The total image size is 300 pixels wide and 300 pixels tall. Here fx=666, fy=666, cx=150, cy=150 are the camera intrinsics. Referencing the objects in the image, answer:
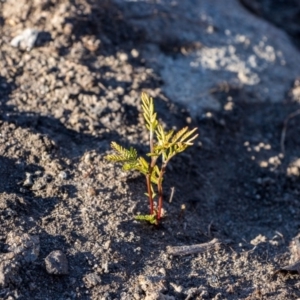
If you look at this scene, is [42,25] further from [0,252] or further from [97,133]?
[0,252]

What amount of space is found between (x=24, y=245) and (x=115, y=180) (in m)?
0.67

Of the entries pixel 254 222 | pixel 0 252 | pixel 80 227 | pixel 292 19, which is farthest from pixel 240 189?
pixel 292 19

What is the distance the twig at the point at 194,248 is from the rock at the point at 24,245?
63 cm

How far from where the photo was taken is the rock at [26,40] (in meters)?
4.13

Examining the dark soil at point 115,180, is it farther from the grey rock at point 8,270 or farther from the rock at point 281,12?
the rock at point 281,12

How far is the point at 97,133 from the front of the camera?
12.1 ft

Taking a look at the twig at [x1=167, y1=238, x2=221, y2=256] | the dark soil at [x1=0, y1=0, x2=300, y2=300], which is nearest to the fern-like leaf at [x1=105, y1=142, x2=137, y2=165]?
the dark soil at [x1=0, y1=0, x2=300, y2=300]

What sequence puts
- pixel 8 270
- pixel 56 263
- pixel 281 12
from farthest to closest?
pixel 281 12, pixel 56 263, pixel 8 270

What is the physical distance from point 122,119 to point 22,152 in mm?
697

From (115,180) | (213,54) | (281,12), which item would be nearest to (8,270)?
(115,180)

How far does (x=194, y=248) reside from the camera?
321 centimetres

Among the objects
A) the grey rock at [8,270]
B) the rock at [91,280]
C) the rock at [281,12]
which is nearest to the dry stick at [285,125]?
the rock at [281,12]

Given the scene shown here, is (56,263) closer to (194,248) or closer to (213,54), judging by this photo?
(194,248)

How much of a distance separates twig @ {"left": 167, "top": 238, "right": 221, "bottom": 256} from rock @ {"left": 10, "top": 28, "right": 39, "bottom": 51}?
170 cm
